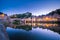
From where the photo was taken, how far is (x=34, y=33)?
2.77m

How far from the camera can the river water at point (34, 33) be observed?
273cm

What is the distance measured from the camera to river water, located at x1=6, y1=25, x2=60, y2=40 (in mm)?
2729

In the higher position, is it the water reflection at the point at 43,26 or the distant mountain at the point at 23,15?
the distant mountain at the point at 23,15

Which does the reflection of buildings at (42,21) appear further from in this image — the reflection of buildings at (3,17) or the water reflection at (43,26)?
the reflection of buildings at (3,17)

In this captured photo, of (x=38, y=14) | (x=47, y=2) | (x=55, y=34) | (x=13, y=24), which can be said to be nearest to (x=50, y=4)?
(x=47, y=2)

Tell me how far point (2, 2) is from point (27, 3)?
19.6 inches

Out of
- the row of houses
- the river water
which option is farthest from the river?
the row of houses

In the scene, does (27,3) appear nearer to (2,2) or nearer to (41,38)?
(2,2)

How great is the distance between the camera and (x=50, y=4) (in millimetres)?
2842

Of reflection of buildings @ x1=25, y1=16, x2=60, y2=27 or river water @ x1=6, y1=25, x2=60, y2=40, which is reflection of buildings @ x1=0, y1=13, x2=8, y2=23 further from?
reflection of buildings @ x1=25, y1=16, x2=60, y2=27

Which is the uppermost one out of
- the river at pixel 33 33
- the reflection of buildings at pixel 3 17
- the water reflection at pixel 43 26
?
the reflection of buildings at pixel 3 17

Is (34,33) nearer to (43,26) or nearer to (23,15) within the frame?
(43,26)

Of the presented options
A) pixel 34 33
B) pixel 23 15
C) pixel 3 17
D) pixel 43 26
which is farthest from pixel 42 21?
pixel 3 17

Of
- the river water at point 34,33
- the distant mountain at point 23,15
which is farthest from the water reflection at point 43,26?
the distant mountain at point 23,15
